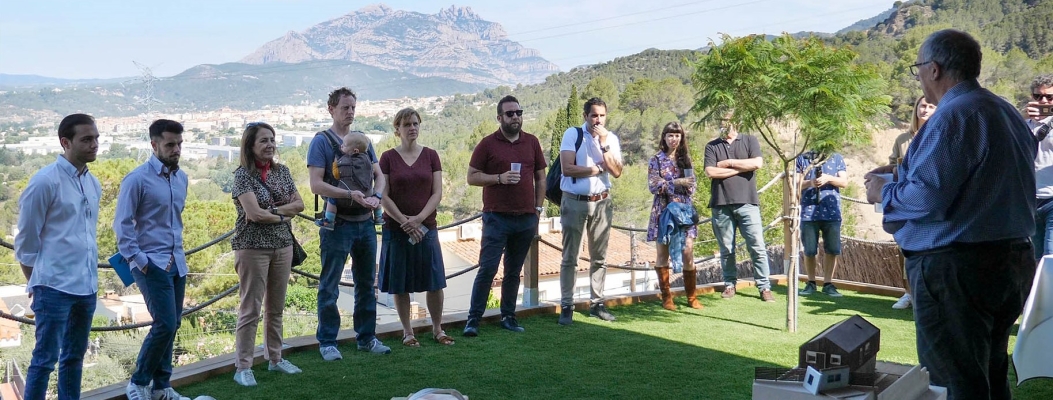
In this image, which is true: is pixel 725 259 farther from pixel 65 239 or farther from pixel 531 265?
pixel 65 239

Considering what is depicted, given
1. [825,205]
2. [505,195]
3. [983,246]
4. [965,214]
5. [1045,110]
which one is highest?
[1045,110]

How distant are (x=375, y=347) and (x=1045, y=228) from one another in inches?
177

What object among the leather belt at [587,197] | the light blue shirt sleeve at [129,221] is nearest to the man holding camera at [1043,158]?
the leather belt at [587,197]

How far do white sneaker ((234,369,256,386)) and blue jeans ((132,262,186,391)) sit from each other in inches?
21.8

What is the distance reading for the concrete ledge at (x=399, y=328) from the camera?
4848mm

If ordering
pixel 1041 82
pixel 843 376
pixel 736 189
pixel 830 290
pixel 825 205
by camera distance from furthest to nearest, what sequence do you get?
1. pixel 830 290
2. pixel 825 205
3. pixel 736 189
4. pixel 1041 82
5. pixel 843 376

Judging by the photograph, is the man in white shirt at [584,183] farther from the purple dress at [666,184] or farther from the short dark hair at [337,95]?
the short dark hair at [337,95]

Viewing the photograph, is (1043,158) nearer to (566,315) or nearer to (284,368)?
(566,315)

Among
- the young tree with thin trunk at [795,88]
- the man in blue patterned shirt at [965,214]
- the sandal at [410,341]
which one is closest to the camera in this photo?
the man in blue patterned shirt at [965,214]

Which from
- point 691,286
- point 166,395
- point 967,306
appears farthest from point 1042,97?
point 166,395

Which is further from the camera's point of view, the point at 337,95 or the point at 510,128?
the point at 510,128

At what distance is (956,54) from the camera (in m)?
2.97

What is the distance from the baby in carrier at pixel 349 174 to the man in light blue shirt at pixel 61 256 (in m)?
1.60

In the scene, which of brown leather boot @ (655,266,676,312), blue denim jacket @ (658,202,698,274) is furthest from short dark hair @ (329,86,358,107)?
brown leather boot @ (655,266,676,312)
